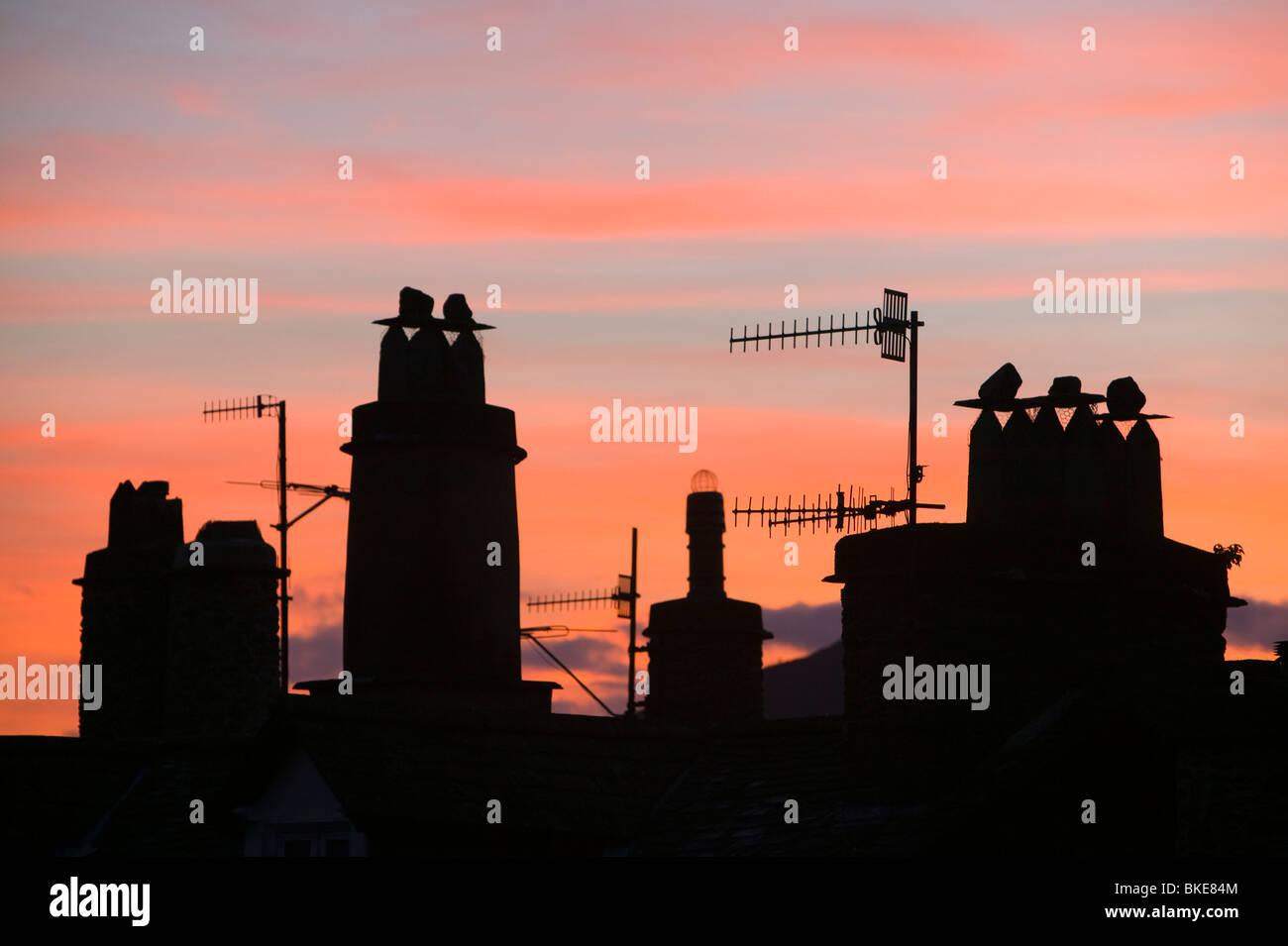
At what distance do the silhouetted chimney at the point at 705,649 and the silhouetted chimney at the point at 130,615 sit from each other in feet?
35.5

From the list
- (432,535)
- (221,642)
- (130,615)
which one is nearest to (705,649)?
(432,535)

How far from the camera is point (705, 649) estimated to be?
4494cm

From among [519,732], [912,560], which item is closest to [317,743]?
[519,732]

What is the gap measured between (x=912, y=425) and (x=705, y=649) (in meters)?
16.0

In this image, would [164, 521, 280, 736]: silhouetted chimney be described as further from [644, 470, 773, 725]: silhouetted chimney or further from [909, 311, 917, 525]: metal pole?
[909, 311, 917, 525]: metal pole

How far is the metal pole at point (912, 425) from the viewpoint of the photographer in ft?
96.1

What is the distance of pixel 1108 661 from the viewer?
24141mm

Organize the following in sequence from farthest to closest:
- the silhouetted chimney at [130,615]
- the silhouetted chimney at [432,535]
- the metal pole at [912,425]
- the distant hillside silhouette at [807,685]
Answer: the distant hillside silhouette at [807,685]
the silhouetted chimney at [130,615]
the silhouetted chimney at [432,535]
the metal pole at [912,425]

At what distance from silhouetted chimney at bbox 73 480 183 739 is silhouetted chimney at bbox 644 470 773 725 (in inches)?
426

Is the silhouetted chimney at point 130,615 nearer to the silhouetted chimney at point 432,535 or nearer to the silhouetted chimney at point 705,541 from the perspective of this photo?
the silhouetted chimney at point 432,535

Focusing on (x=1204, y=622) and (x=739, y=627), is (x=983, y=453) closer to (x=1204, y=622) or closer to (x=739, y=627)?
(x=1204, y=622)

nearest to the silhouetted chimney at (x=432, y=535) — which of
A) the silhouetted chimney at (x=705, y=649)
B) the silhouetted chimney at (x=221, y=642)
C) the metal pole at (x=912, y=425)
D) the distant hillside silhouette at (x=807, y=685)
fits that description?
the silhouetted chimney at (x=221, y=642)
